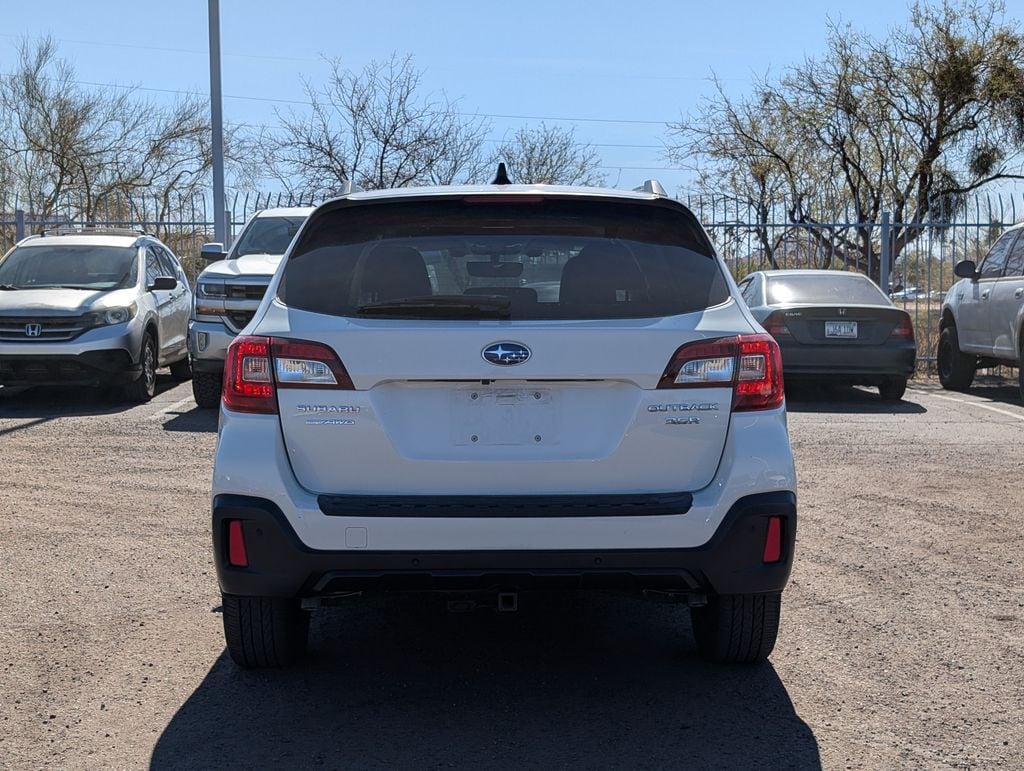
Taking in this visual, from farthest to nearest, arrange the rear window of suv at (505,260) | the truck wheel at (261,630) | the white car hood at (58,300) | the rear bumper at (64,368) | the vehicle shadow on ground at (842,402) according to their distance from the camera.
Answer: the vehicle shadow on ground at (842,402) < the white car hood at (58,300) < the rear bumper at (64,368) < the truck wheel at (261,630) < the rear window of suv at (505,260)

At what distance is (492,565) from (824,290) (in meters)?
10.6

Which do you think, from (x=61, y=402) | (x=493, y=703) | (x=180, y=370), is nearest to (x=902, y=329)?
(x=180, y=370)

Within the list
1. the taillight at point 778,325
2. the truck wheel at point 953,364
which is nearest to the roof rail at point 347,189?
the taillight at point 778,325

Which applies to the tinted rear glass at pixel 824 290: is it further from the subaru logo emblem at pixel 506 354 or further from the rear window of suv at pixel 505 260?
the subaru logo emblem at pixel 506 354

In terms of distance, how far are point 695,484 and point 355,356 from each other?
1.13 m

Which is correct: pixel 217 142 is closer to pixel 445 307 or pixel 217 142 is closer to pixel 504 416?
pixel 445 307

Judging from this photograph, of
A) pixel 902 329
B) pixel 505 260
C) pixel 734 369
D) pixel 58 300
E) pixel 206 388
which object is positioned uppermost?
pixel 505 260

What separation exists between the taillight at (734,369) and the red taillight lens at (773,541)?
37cm

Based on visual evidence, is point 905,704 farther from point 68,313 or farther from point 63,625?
point 68,313

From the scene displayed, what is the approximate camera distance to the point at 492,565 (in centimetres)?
389

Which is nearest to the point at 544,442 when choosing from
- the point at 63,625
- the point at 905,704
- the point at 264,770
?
the point at 264,770

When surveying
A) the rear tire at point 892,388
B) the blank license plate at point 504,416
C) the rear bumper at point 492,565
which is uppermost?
the blank license plate at point 504,416

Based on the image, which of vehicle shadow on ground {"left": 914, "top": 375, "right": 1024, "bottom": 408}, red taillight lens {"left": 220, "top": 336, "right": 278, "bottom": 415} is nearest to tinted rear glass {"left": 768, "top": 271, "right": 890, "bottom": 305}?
vehicle shadow on ground {"left": 914, "top": 375, "right": 1024, "bottom": 408}

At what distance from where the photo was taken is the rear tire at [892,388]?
1366 cm
